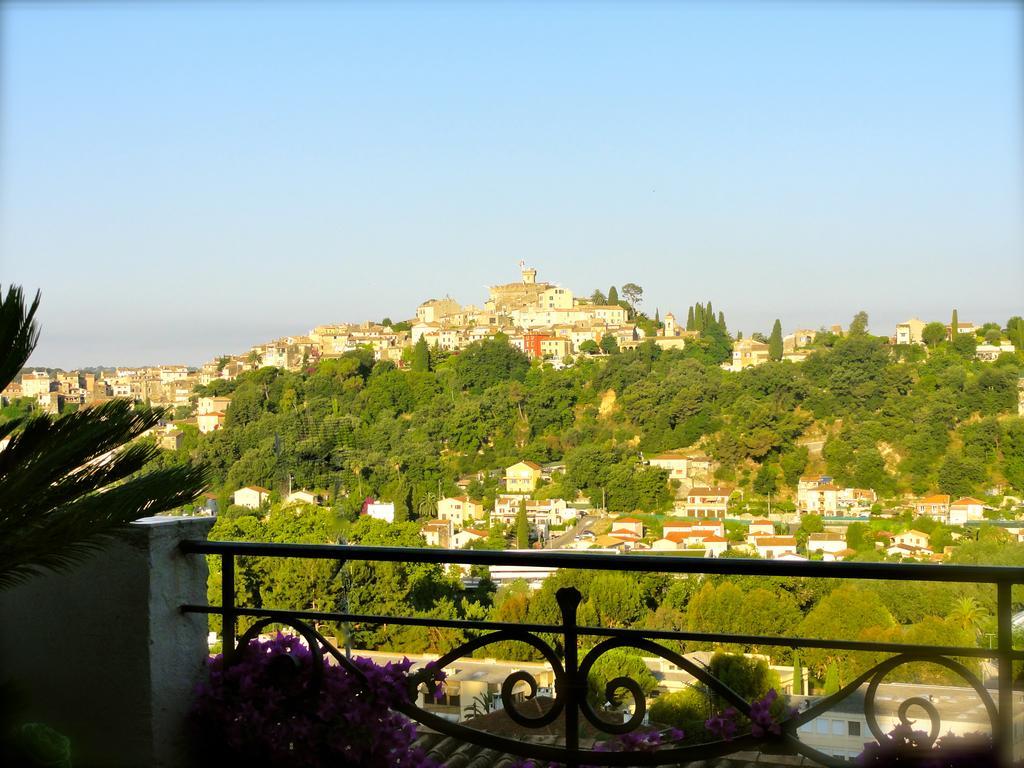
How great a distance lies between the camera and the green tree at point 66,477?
1446 mm

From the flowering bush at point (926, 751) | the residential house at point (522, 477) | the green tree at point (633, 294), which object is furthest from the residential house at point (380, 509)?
the green tree at point (633, 294)

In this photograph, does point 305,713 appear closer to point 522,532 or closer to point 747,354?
point 522,532

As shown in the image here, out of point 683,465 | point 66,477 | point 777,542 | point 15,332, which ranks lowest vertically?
point 777,542

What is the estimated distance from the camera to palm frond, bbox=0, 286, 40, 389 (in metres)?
1.42

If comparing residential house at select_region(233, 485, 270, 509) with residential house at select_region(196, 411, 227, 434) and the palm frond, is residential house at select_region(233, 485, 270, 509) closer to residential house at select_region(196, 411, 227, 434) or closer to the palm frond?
residential house at select_region(196, 411, 227, 434)

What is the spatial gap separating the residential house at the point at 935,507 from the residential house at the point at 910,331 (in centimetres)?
2110

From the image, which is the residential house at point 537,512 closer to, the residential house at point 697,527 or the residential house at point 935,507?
the residential house at point 697,527

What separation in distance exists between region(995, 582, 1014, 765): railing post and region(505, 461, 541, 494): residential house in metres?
41.9

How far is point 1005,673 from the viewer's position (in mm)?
1350

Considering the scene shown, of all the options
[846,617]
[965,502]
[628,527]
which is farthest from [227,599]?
[965,502]

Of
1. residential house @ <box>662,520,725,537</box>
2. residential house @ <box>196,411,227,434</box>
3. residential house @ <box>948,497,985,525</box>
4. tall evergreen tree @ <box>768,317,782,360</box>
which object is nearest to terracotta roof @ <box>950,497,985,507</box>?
residential house @ <box>948,497,985,525</box>

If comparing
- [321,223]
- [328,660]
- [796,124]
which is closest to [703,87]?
[796,124]

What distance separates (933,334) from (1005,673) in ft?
201

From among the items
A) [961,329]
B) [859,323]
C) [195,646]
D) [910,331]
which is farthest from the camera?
[859,323]
